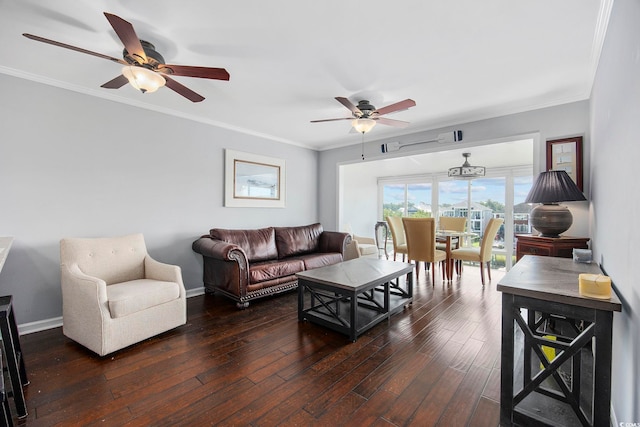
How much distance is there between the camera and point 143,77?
2170 mm

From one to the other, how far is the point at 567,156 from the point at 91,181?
17.3ft

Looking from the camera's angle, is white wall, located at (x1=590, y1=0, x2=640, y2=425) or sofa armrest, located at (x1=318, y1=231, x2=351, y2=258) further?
sofa armrest, located at (x1=318, y1=231, x2=351, y2=258)

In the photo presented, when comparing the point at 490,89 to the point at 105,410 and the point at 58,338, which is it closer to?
the point at 105,410

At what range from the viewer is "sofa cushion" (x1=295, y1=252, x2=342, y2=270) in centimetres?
402

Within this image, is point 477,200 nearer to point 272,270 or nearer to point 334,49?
point 272,270

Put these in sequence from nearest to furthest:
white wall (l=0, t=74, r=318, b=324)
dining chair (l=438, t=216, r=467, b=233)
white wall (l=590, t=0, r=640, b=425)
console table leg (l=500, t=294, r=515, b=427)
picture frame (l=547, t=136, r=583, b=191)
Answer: white wall (l=590, t=0, r=640, b=425)
console table leg (l=500, t=294, r=515, b=427)
white wall (l=0, t=74, r=318, b=324)
picture frame (l=547, t=136, r=583, b=191)
dining chair (l=438, t=216, r=467, b=233)

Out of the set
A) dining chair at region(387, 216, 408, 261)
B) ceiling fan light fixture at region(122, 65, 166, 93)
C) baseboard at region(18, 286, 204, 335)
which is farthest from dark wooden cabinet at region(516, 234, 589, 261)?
baseboard at region(18, 286, 204, 335)

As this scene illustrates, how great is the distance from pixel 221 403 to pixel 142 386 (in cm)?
60

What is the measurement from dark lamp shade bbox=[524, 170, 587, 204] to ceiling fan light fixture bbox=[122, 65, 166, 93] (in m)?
3.52

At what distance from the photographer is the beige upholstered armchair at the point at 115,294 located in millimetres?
2205

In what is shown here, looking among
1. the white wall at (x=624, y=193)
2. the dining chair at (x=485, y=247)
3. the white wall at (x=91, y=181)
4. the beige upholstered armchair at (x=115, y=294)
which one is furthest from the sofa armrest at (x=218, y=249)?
the dining chair at (x=485, y=247)

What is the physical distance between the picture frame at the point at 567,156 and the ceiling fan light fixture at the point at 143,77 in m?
4.11

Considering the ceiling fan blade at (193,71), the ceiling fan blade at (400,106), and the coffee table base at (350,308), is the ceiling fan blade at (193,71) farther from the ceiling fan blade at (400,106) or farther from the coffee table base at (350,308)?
the coffee table base at (350,308)

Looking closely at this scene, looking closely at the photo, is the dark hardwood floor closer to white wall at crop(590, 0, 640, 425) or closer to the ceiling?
white wall at crop(590, 0, 640, 425)
